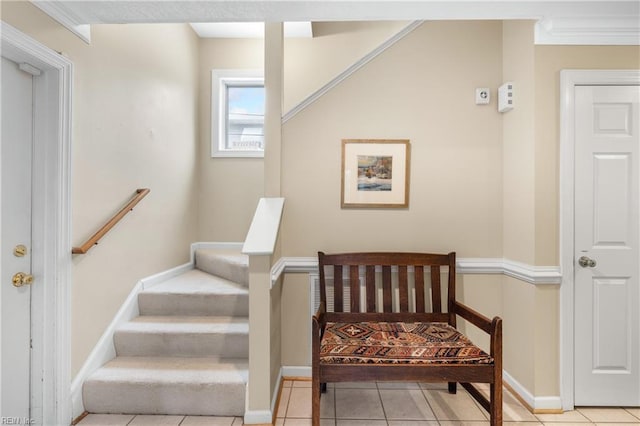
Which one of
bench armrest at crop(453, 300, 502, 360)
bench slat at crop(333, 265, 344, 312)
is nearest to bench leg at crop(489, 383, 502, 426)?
bench armrest at crop(453, 300, 502, 360)

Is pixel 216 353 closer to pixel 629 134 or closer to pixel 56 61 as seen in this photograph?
pixel 56 61

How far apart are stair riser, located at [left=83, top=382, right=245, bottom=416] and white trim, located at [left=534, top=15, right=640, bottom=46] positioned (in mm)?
2854

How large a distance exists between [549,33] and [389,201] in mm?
1436

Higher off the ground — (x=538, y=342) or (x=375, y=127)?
(x=375, y=127)

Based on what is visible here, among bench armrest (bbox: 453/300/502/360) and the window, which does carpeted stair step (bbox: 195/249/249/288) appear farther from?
bench armrest (bbox: 453/300/502/360)

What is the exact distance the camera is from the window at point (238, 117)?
12.9ft

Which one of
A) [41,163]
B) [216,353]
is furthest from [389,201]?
[41,163]

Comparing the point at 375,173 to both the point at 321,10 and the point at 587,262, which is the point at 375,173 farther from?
the point at 587,262

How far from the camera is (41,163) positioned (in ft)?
6.38

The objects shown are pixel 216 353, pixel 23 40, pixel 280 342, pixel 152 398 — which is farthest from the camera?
pixel 280 342

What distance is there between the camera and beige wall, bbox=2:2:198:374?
2123 mm

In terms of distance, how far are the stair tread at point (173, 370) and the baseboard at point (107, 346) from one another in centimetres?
4

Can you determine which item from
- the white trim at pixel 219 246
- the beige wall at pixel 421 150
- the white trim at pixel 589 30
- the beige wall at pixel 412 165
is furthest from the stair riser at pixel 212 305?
the white trim at pixel 589 30

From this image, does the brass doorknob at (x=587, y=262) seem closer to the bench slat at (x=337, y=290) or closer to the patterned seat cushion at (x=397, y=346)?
the patterned seat cushion at (x=397, y=346)
